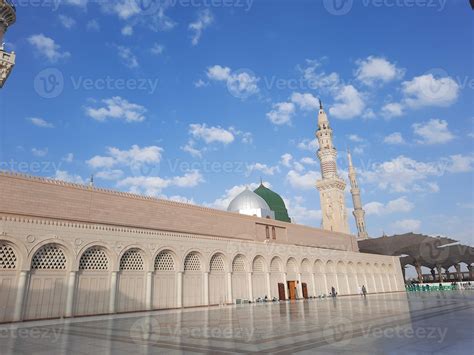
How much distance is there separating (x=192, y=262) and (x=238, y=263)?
13.5 feet

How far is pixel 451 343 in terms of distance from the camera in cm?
579

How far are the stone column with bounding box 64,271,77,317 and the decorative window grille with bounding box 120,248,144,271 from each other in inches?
98.2

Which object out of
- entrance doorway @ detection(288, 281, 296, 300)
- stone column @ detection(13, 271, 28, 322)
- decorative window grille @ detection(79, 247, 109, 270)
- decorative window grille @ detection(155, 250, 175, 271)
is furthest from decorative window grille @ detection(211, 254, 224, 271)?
stone column @ detection(13, 271, 28, 322)

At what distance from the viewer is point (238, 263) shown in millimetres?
23484

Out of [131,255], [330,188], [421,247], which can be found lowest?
[131,255]

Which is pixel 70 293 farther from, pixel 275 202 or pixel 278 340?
pixel 275 202

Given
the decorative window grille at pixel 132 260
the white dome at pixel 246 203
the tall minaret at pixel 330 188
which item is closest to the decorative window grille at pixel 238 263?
the decorative window grille at pixel 132 260

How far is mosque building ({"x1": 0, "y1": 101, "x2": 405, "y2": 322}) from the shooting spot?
46.3 ft

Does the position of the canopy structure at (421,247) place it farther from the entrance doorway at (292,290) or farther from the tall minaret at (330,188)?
the entrance doorway at (292,290)

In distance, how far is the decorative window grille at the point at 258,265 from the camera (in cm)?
2461

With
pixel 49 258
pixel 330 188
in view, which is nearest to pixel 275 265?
pixel 49 258

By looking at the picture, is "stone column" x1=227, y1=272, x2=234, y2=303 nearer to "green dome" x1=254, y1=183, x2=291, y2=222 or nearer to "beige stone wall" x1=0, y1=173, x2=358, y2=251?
"beige stone wall" x1=0, y1=173, x2=358, y2=251

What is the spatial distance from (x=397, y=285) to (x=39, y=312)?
3956 cm

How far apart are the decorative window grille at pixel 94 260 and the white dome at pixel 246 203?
17.7 meters
